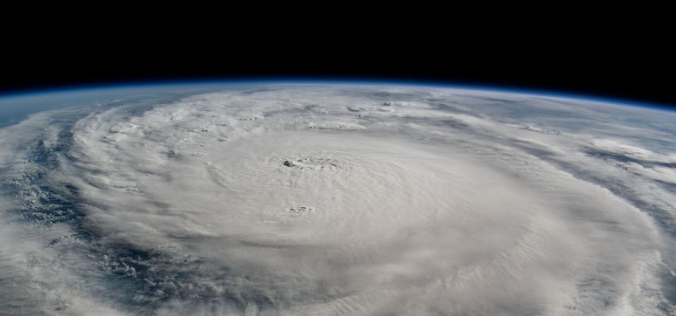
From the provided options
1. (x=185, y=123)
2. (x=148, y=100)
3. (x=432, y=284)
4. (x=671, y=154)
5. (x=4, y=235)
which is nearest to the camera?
(x=432, y=284)

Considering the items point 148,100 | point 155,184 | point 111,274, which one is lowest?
point 111,274

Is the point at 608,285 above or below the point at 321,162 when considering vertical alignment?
below

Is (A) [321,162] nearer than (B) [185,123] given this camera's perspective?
Yes

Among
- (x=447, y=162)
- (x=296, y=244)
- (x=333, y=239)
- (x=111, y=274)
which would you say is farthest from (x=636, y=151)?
(x=111, y=274)

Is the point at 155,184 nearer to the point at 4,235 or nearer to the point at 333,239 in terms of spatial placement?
the point at 4,235

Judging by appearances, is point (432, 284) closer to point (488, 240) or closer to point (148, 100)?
point (488, 240)

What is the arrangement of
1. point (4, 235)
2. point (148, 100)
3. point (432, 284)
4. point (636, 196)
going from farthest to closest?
point (148, 100) → point (636, 196) → point (4, 235) → point (432, 284)

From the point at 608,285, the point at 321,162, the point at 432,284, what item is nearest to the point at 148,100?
the point at 321,162
